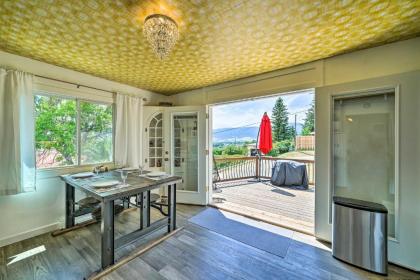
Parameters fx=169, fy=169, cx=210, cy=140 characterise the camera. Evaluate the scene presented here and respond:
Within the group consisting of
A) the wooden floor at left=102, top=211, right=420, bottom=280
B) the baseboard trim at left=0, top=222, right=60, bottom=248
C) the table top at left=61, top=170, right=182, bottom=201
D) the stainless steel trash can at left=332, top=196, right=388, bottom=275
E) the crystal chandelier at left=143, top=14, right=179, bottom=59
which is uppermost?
the crystal chandelier at left=143, top=14, right=179, bottom=59

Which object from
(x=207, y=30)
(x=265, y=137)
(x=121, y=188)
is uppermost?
(x=207, y=30)

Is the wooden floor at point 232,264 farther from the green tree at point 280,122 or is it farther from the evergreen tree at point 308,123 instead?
the green tree at point 280,122

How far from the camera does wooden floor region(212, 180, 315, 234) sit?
2867mm

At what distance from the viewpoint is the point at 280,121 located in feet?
28.1

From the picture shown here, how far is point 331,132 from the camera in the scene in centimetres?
224

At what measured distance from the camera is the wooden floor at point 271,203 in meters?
2.87

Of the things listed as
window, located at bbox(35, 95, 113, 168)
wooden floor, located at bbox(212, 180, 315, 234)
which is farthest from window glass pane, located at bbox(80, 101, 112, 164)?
wooden floor, located at bbox(212, 180, 315, 234)

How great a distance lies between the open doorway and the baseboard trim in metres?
2.63

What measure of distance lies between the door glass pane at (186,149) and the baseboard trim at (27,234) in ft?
7.04

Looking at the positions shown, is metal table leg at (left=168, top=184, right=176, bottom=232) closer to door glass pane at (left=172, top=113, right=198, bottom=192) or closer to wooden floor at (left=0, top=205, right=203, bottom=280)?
wooden floor at (left=0, top=205, right=203, bottom=280)

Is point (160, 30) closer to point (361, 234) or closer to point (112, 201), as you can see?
point (112, 201)

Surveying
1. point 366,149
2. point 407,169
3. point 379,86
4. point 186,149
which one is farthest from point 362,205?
point 186,149

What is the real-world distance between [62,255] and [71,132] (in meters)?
1.80

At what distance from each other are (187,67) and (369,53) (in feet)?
7.72
